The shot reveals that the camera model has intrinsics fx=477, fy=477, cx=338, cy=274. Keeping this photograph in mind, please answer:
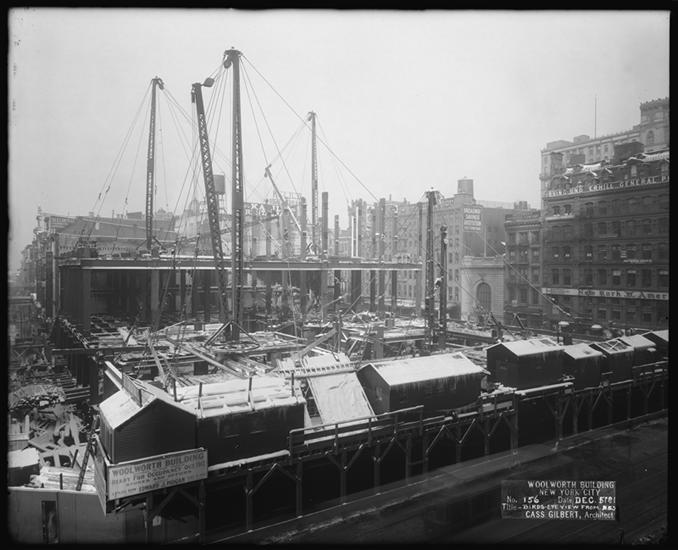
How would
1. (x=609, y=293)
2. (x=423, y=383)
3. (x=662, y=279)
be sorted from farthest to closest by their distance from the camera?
(x=609, y=293)
(x=662, y=279)
(x=423, y=383)

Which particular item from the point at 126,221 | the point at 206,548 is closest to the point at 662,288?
the point at 206,548

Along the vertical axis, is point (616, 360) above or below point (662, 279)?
below

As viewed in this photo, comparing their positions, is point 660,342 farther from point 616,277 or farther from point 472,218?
point 472,218

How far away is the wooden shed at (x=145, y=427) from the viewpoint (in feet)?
44.1

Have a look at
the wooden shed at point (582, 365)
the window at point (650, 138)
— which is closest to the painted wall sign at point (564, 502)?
the wooden shed at point (582, 365)

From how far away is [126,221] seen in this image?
60.4 metres

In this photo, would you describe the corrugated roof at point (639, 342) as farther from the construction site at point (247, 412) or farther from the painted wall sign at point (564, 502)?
the painted wall sign at point (564, 502)

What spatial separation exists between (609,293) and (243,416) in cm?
3898

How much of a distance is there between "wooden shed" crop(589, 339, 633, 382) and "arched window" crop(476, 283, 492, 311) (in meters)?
24.7

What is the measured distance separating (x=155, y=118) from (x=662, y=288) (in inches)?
1731

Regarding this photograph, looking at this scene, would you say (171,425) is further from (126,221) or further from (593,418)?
(126,221)

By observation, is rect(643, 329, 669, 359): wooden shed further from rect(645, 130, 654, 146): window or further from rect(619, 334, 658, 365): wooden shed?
rect(645, 130, 654, 146): window

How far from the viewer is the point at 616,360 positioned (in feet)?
92.2

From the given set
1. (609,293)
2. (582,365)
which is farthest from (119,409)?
(609,293)
